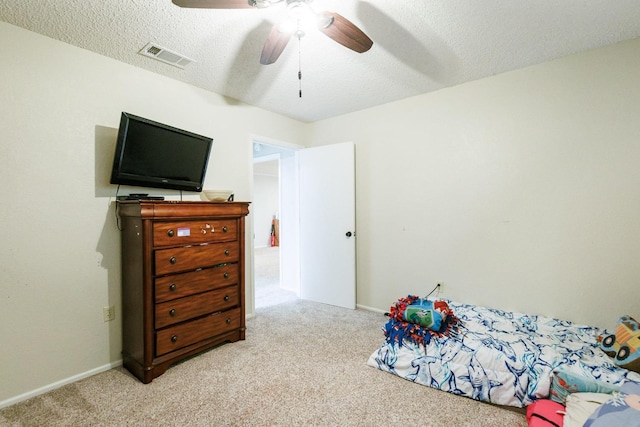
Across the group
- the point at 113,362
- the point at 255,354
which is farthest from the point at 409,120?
the point at 113,362

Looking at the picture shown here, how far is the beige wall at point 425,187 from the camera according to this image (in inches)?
75.9

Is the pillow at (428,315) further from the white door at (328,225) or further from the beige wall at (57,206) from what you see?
the beige wall at (57,206)

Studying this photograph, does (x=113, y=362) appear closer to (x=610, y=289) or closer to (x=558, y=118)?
(x=610, y=289)

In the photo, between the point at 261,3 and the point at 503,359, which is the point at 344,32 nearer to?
the point at 261,3

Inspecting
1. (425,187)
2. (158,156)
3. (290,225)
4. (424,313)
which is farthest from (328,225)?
(158,156)

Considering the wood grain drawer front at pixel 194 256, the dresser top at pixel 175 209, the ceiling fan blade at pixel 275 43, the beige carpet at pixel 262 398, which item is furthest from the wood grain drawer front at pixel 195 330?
the ceiling fan blade at pixel 275 43

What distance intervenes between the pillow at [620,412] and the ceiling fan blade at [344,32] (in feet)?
6.98

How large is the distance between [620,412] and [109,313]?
10.2 feet

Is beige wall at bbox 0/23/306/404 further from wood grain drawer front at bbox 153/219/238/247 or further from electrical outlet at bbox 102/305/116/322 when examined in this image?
wood grain drawer front at bbox 153/219/238/247

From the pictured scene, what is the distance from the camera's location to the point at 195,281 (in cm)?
233

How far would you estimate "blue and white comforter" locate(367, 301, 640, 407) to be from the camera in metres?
1.77

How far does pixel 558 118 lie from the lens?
240cm

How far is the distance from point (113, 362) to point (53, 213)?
122 centimetres

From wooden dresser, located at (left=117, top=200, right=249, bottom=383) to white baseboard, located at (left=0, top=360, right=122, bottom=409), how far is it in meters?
0.13
